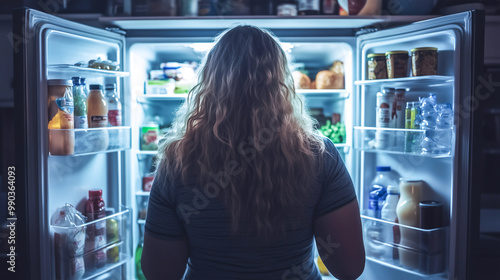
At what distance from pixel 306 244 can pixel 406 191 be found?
0.84 meters

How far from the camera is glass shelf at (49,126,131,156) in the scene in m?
1.54

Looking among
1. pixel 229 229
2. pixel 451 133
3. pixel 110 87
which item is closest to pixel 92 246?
pixel 110 87

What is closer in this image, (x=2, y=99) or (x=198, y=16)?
(x=198, y=16)

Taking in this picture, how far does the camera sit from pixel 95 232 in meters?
1.77

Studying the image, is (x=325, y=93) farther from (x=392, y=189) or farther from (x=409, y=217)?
(x=409, y=217)

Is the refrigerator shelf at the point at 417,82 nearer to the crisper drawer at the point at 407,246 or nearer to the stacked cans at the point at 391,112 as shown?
the stacked cans at the point at 391,112

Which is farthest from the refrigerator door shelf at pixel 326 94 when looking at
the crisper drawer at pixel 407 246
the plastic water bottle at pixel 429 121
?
the crisper drawer at pixel 407 246

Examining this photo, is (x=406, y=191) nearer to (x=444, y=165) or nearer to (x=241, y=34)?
(x=444, y=165)

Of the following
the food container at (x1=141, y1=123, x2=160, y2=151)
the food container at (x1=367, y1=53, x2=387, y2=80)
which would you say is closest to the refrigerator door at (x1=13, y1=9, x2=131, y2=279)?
the food container at (x1=141, y1=123, x2=160, y2=151)

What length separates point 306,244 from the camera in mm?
1153

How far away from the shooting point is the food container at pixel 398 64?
5.79ft

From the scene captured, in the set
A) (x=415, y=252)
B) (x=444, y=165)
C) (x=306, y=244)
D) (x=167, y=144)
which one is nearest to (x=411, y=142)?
(x=444, y=165)

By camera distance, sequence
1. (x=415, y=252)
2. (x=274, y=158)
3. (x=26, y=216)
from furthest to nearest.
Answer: (x=415, y=252)
(x=26, y=216)
(x=274, y=158)

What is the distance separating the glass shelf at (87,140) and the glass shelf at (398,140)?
41.1 inches
